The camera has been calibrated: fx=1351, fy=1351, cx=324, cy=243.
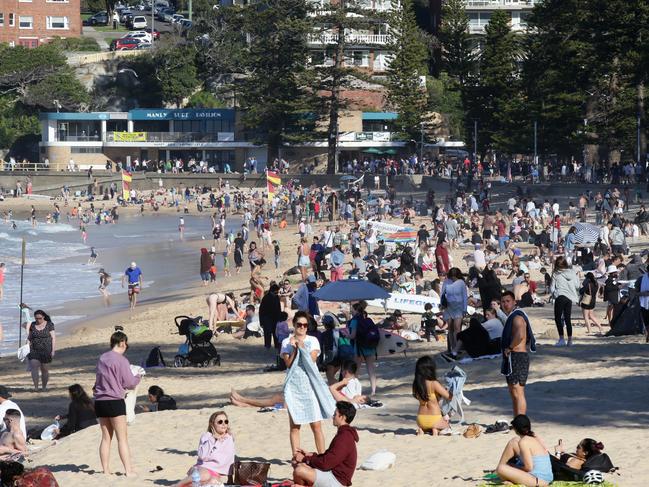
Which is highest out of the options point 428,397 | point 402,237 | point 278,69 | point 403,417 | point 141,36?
point 141,36

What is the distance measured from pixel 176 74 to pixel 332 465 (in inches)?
2958

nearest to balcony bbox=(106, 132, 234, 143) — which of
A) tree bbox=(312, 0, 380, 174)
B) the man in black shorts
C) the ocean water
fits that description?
tree bbox=(312, 0, 380, 174)

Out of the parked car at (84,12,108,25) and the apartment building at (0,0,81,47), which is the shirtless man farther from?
the parked car at (84,12,108,25)

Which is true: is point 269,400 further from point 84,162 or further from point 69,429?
point 84,162

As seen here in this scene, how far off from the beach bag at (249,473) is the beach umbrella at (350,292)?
723cm

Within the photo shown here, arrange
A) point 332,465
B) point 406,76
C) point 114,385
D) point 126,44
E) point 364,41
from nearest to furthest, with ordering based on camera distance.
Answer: point 332,465 < point 114,385 < point 406,76 < point 364,41 < point 126,44

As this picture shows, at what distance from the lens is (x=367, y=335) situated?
51.7 ft

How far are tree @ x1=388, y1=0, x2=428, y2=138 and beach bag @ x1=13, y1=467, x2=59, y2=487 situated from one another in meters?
58.6

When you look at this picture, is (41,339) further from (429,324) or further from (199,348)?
(429,324)

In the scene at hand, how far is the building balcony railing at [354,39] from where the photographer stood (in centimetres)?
6894

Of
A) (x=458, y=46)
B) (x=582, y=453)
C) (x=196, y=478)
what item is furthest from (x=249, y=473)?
(x=458, y=46)

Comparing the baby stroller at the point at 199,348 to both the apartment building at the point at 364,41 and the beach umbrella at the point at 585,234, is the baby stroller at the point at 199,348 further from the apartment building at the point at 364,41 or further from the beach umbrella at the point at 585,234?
the apartment building at the point at 364,41

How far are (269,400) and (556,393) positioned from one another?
3.03 metres

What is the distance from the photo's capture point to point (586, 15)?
48.4 meters
